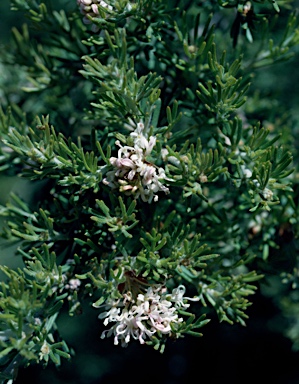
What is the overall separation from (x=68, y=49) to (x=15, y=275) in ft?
1.62

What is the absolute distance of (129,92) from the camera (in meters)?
0.91

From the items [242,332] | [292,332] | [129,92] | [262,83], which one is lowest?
[242,332]

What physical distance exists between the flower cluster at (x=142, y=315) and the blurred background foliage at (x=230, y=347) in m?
0.53

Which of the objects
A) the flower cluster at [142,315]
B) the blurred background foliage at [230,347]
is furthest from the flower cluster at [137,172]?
the blurred background foliage at [230,347]

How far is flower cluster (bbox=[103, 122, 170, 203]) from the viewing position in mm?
875

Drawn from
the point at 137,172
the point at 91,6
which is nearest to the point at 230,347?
the point at 137,172

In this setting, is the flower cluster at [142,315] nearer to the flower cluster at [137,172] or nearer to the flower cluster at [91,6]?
the flower cluster at [137,172]

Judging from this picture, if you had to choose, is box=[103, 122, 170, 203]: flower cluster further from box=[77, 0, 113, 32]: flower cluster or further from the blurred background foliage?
the blurred background foliage

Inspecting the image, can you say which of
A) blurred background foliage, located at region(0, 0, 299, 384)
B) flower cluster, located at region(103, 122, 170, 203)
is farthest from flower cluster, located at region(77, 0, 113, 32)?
blurred background foliage, located at region(0, 0, 299, 384)

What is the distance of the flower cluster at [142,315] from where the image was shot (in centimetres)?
89

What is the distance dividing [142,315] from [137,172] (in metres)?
0.22

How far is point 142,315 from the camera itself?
0.90 m

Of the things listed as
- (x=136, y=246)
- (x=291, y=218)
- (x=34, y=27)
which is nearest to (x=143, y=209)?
(x=136, y=246)

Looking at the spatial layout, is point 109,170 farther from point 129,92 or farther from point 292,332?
point 292,332
